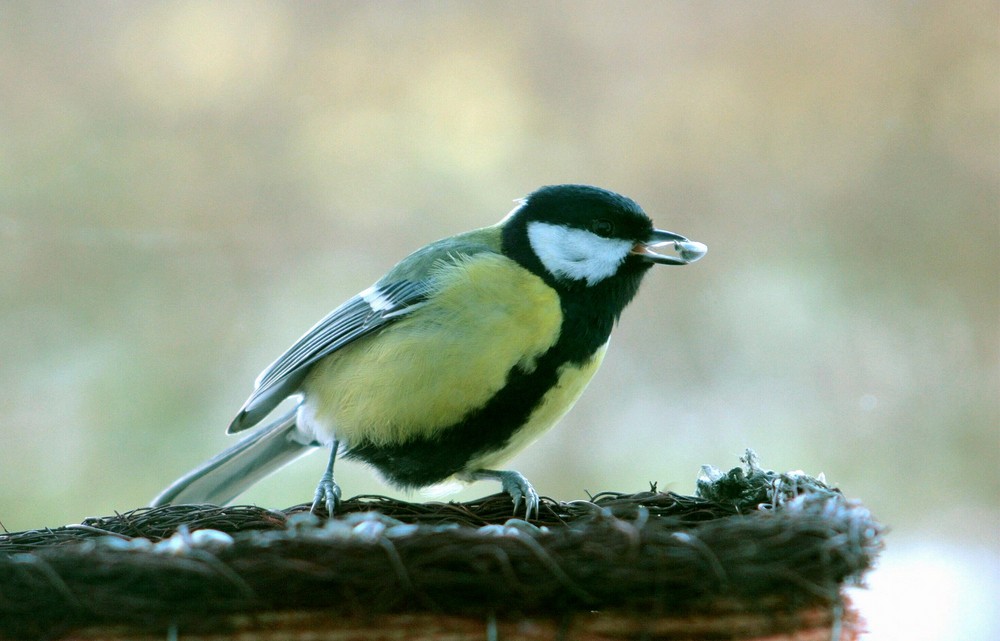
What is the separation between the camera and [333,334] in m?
1.90

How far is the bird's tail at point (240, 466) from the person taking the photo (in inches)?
77.2

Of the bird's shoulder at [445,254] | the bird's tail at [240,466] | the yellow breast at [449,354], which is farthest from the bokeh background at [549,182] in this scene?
the yellow breast at [449,354]

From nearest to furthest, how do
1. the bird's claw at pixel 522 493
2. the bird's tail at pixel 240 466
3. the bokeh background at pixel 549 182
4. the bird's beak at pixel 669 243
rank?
the bird's claw at pixel 522 493
the bird's beak at pixel 669 243
the bird's tail at pixel 240 466
the bokeh background at pixel 549 182

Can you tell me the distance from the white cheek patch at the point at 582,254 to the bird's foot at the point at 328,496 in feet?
1.85

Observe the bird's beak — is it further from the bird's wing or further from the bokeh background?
the bokeh background

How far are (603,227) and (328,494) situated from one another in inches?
27.8

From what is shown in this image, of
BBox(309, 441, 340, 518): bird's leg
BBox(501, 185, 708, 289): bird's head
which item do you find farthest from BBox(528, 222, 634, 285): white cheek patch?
BBox(309, 441, 340, 518): bird's leg

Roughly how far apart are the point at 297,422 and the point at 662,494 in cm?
83

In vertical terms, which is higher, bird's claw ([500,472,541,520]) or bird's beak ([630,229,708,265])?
bird's beak ([630,229,708,265])

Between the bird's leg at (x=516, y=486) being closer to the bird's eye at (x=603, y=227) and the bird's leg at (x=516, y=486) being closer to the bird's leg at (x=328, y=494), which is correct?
the bird's leg at (x=328, y=494)

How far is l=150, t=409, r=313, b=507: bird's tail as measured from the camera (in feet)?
6.44

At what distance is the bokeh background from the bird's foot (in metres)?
1.08

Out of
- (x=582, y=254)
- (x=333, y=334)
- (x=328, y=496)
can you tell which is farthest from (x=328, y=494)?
(x=582, y=254)

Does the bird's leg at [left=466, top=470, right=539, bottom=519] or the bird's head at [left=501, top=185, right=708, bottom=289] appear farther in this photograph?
the bird's head at [left=501, top=185, right=708, bottom=289]
